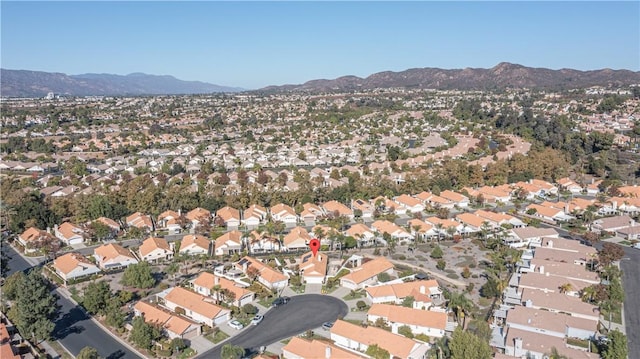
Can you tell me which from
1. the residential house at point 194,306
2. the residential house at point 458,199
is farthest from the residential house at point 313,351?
the residential house at point 458,199

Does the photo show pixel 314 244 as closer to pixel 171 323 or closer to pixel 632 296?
pixel 171 323

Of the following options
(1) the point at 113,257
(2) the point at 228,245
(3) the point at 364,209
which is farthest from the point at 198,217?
(3) the point at 364,209

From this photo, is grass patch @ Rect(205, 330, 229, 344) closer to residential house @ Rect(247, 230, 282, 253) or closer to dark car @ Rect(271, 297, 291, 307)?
dark car @ Rect(271, 297, 291, 307)

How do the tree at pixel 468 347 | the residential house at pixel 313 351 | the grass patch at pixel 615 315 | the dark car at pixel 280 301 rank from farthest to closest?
the dark car at pixel 280 301, the grass patch at pixel 615 315, the residential house at pixel 313 351, the tree at pixel 468 347

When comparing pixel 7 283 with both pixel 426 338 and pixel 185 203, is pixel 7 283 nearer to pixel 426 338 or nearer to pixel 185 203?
pixel 185 203

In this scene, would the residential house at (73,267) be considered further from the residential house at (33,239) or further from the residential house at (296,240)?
the residential house at (296,240)

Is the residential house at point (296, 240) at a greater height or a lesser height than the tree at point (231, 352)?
lesser

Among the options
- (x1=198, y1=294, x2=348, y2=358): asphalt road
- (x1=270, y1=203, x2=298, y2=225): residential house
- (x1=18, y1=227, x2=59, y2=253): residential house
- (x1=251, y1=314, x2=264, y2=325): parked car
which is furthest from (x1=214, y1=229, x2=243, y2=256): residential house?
(x1=18, y1=227, x2=59, y2=253): residential house
